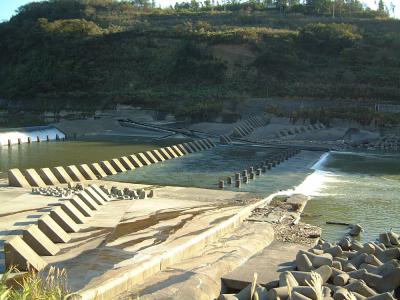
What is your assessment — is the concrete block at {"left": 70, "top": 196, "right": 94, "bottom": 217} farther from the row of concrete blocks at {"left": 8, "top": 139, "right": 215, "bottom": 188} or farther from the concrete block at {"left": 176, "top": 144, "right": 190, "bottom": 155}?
the concrete block at {"left": 176, "top": 144, "right": 190, "bottom": 155}

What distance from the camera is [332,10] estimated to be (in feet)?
355

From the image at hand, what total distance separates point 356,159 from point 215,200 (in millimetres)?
18708

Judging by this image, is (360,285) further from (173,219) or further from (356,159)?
(356,159)

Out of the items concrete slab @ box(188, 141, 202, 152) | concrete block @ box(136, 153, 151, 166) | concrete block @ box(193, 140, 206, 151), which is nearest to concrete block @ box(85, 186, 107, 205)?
concrete block @ box(136, 153, 151, 166)

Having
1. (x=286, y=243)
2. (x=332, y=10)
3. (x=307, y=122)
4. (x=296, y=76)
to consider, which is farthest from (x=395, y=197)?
(x=332, y=10)

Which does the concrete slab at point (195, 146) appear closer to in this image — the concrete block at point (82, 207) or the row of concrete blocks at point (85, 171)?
the row of concrete blocks at point (85, 171)

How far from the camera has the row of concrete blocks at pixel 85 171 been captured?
21.1m

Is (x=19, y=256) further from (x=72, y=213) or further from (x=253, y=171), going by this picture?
(x=253, y=171)

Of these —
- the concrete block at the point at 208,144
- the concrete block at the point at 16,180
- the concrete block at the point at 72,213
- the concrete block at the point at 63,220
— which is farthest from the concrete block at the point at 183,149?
the concrete block at the point at 63,220

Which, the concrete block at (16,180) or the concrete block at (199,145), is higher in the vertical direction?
the concrete block at (16,180)

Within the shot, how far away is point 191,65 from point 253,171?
43712 millimetres

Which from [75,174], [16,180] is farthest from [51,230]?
[75,174]

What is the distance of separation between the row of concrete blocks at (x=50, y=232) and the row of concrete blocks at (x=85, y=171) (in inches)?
186

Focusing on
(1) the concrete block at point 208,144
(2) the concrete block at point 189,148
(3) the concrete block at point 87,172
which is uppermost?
(3) the concrete block at point 87,172
